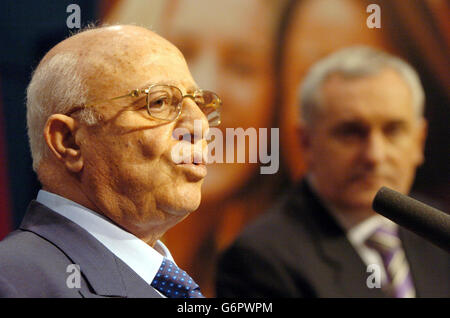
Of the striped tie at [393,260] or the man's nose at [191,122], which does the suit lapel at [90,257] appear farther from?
the striped tie at [393,260]

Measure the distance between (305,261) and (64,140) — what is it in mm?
1223

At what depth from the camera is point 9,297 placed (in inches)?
47.7

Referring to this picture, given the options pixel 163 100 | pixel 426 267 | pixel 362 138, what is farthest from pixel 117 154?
pixel 426 267

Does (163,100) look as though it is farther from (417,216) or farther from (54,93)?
(417,216)

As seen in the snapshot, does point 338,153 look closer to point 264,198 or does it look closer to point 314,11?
point 264,198

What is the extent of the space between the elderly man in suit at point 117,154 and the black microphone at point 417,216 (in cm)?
49

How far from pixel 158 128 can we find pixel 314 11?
1.70m

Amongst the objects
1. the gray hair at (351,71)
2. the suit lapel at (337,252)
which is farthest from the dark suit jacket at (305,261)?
the gray hair at (351,71)

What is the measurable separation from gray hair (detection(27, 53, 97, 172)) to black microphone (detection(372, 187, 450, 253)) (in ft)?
2.29

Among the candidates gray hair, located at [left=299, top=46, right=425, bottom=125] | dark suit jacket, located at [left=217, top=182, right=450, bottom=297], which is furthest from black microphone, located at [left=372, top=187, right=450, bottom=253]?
gray hair, located at [left=299, top=46, right=425, bottom=125]

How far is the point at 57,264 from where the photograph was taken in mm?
1356

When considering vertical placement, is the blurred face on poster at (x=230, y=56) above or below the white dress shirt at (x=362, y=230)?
above

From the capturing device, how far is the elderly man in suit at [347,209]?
242cm

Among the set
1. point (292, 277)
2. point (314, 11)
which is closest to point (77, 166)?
point (292, 277)
